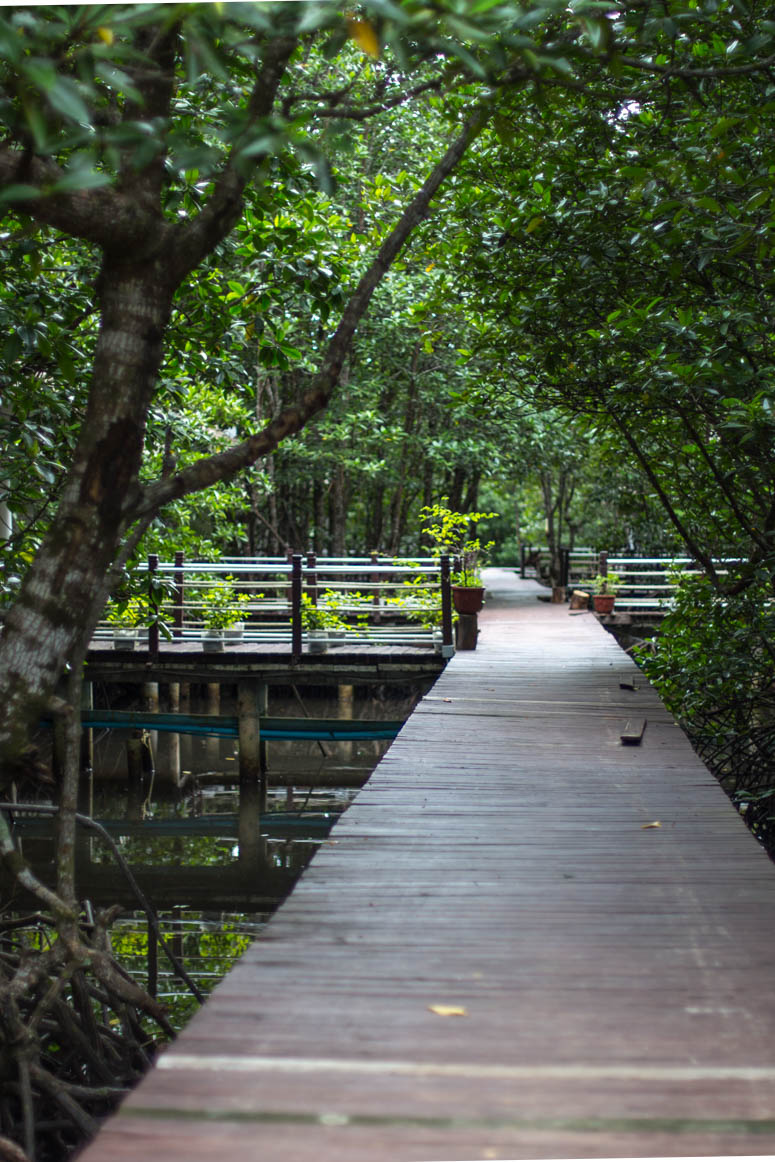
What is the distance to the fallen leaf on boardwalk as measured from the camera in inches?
90.1

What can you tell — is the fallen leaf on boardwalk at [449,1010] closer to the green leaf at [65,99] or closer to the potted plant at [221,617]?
the green leaf at [65,99]

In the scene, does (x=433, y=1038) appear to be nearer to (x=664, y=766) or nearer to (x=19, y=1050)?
(x=19, y=1050)

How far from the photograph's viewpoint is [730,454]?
5633 mm

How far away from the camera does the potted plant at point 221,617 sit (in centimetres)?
1129

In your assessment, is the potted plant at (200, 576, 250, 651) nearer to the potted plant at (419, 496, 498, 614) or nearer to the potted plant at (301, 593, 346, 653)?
the potted plant at (301, 593, 346, 653)

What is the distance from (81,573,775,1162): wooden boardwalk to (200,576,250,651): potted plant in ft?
22.8

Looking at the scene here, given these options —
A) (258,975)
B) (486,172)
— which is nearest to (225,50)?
(258,975)

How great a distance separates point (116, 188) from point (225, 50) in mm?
829

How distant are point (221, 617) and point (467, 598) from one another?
9.59 feet

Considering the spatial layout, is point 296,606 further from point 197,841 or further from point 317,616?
point 197,841

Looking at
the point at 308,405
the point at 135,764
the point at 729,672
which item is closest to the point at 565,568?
the point at 135,764

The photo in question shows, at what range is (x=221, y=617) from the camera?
37.5 feet

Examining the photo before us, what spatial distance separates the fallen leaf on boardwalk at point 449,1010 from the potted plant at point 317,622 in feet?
28.8

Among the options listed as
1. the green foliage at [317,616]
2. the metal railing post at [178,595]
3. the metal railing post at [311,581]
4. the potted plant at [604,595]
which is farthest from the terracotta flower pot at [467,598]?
the potted plant at [604,595]
